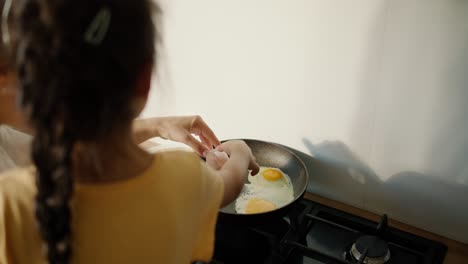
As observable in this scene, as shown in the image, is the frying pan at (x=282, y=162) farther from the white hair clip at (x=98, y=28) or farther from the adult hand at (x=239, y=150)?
the white hair clip at (x=98, y=28)

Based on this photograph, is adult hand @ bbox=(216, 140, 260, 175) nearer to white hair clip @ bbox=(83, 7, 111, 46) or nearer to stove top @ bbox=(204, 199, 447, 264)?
stove top @ bbox=(204, 199, 447, 264)

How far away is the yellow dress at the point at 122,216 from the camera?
1.70 ft

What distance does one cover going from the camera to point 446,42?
0.78 meters

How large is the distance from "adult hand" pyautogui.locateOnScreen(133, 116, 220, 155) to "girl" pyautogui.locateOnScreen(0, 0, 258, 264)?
291 millimetres

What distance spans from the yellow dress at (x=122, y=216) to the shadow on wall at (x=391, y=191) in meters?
0.47

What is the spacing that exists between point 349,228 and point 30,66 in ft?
2.42

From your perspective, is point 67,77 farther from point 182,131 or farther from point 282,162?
point 282,162

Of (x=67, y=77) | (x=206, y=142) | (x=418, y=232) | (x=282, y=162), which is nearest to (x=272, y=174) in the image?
(x=282, y=162)

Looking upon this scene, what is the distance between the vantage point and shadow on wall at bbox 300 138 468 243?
92 cm

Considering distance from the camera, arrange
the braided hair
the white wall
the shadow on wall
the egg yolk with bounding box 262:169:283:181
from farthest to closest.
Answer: the egg yolk with bounding box 262:169:283:181 → the shadow on wall → the white wall → the braided hair

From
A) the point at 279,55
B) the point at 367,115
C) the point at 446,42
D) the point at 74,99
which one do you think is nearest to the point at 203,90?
the point at 279,55

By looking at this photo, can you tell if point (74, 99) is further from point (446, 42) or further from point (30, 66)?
point (446, 42)

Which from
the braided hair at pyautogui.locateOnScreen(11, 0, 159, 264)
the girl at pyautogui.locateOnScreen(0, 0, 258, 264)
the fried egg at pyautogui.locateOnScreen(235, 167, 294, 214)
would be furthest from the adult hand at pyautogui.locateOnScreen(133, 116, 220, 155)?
the braided hair at pyautogui.locateOnScreen(11, 0, 159, 264)

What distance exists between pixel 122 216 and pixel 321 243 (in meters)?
0.52
